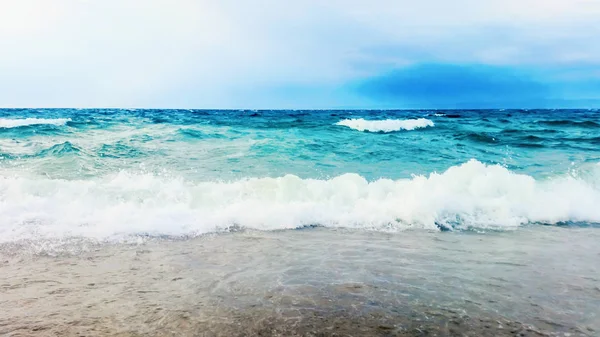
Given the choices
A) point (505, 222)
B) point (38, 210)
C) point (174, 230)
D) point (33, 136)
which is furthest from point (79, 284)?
point (33, 136)

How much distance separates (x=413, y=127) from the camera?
24.9 metres

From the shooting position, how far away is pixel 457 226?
22.8 feet

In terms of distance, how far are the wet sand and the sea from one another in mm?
19

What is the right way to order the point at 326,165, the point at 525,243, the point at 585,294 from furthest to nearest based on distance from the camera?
1. the point at 326,165
2. the point at 525,243
3. the point at 585,294

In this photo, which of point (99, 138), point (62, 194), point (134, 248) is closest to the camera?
point (134, 248)

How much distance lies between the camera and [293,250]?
545 centimetres

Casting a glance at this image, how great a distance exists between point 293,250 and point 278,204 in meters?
2.23

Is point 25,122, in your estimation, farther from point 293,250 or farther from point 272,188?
point 293,250

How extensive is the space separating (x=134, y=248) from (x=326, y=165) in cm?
756

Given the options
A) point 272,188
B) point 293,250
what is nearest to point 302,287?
point 293,250

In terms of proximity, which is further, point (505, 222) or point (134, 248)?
point (505, 222)

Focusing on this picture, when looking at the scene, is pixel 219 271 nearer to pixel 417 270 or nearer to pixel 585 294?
pixel 417 270

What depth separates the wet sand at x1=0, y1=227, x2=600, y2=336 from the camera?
340 centimetres

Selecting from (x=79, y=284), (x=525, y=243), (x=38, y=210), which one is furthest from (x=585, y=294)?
(x=38, y=210)
